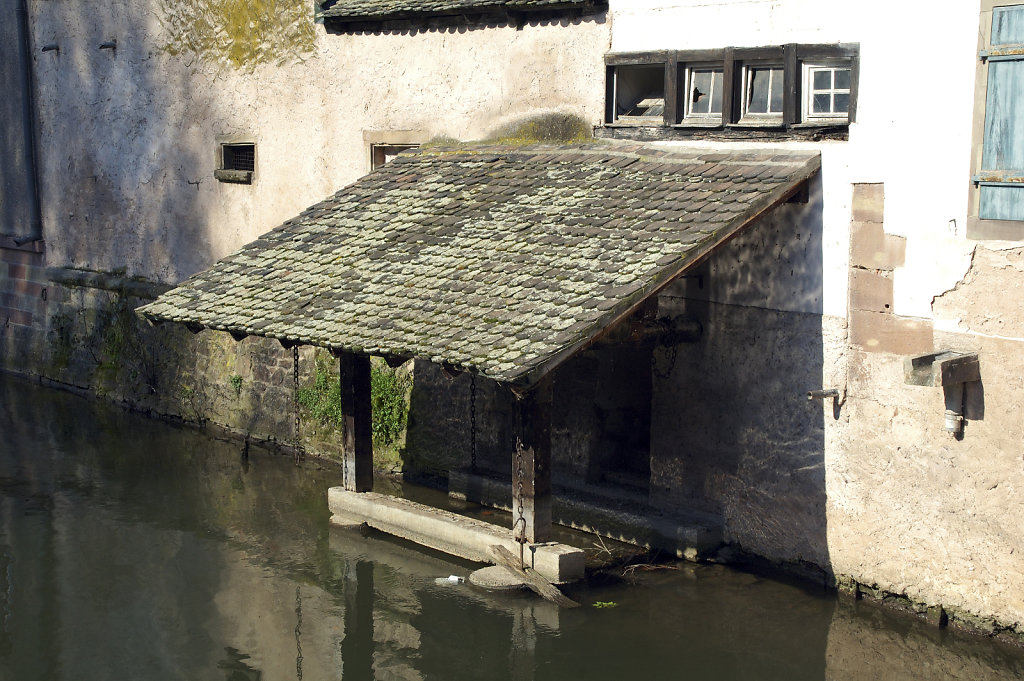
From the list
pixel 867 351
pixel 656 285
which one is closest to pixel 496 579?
pixel 656 285

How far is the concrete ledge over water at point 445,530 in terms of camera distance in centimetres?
912

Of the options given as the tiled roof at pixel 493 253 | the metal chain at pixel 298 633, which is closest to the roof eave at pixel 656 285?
the tiled roof at pixel 493 253

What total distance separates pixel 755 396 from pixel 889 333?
1300 mm

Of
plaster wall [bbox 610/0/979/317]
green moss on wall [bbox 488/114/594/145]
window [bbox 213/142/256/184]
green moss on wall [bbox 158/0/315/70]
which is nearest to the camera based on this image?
plaster wall [bbox 610/0/979/317]

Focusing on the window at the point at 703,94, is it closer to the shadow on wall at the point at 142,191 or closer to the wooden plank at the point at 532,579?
the wooden plank at the point at 532,579

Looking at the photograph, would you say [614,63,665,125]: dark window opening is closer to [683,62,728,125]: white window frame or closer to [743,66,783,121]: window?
[683,62,728,125]: white window frame

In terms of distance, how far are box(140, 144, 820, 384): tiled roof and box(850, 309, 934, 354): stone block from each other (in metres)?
1.10

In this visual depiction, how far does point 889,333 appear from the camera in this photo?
28.8 ft

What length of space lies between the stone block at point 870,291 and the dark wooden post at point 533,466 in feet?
7.64

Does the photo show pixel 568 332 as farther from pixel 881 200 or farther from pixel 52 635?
pixel 52 635

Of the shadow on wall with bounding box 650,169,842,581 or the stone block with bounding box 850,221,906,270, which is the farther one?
the shadow on wall with bounding box 650,169,842,581

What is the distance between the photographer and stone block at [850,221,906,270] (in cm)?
873

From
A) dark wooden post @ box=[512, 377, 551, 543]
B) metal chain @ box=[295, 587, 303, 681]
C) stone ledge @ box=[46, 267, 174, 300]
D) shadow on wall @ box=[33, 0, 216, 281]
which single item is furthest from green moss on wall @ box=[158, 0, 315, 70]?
metal chain @ box=[295, 587, 303, 681]

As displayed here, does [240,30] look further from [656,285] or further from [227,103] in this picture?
[656,285]
